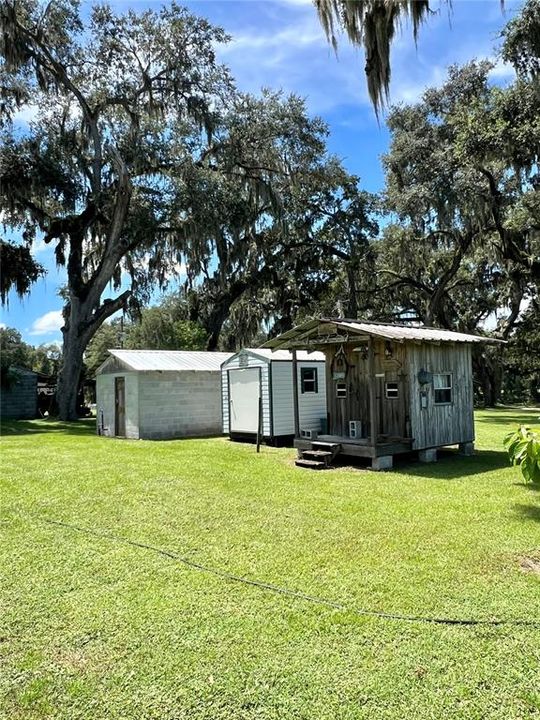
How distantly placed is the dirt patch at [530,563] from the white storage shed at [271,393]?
7.88 m

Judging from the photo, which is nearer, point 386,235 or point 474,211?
point 474,211

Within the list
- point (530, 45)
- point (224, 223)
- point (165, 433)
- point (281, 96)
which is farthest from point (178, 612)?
point (281, 96)

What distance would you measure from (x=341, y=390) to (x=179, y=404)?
232 inches

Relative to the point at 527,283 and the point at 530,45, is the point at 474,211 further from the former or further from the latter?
the point at 527,283

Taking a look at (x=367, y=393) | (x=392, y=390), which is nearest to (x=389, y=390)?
(x=392, y=390)

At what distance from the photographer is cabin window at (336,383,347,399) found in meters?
11.4

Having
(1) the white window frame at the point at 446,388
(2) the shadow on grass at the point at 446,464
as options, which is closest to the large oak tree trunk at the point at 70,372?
(2) the shadow on grass at the point at 446,464

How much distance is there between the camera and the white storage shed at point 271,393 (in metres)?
13.2

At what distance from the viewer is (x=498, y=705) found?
2658 mm

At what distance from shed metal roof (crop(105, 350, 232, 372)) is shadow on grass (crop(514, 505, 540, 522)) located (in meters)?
10.6

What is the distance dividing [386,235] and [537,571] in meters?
20.2

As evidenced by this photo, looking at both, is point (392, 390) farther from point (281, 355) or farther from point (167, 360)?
point (167, 360)

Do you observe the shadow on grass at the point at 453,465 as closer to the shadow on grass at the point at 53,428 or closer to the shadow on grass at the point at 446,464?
the shadow on grass at the point at 446,464

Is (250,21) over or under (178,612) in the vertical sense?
over
